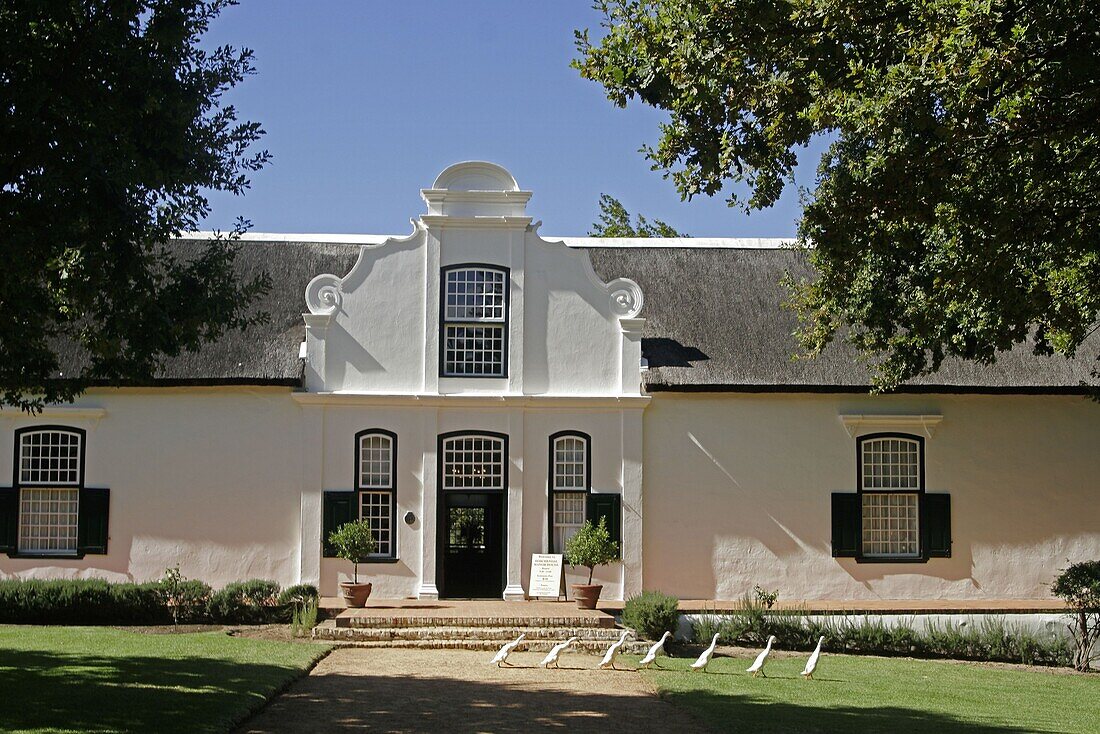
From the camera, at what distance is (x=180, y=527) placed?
2105 centimetres

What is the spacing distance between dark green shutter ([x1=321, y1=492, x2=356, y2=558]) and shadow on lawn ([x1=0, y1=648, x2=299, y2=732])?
222 inches

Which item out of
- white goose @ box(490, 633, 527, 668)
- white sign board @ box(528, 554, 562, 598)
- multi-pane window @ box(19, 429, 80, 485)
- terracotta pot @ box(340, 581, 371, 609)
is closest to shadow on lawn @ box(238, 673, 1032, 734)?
white goose @ box(490, 633, 527, 668)

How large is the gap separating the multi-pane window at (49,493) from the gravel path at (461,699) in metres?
6.92

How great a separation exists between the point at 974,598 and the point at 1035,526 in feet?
5.85

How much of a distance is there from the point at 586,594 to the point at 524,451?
307 cm

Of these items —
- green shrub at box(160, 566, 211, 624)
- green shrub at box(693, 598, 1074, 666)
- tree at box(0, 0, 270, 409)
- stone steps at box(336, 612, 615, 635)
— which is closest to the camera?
tree at box(0, 0, 270, 409)

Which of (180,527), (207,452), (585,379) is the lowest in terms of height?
(180,527)

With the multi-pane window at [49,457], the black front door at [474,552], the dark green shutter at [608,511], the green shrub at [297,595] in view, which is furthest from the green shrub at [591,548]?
the multi-pane window at [49,457]

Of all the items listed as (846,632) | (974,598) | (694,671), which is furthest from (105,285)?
(974,598)

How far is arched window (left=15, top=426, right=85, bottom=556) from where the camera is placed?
2095 centimetres

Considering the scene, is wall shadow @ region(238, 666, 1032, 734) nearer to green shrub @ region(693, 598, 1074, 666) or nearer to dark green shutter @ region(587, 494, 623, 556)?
green shrub @ region(693, 598, 1074, 666)

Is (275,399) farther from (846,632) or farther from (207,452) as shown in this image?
(846,632)

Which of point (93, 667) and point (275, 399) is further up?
point (275, 399)

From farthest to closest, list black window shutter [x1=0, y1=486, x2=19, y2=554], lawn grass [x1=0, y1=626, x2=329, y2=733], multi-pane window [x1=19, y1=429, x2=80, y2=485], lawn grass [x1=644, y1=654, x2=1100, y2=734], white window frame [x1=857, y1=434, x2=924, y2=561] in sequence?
white window frame [x1=857, y1=434, x2=924, y2=561] < multi-pane window [x1=19, y1=429, x2=80, y2=485] < black window shutter [x1=0, y1=486, x2=19, y2=554] < lawn grass [x1=644, y1=654, x2=1100, y2=734] < lawn grass [x1=0, y1=626, x2=329, y2=733]
